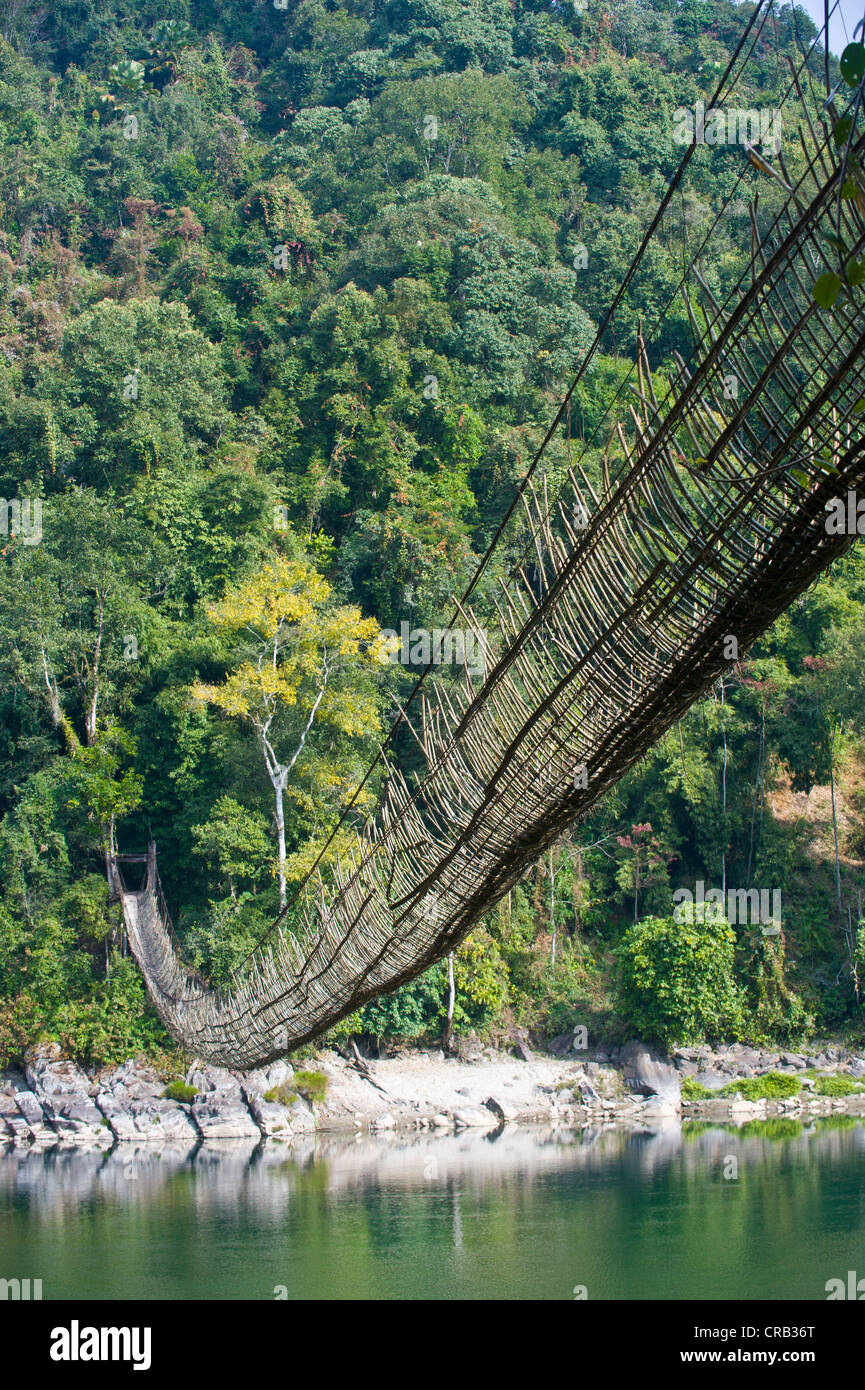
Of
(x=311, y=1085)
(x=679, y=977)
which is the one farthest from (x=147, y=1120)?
(x=679, y=977)

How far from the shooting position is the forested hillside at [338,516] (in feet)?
44.2

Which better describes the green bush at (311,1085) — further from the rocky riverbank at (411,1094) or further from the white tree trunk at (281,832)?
the white tree trunk at (281,832)

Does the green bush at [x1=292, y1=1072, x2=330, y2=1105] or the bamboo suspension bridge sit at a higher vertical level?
the bamboo suspension bridge

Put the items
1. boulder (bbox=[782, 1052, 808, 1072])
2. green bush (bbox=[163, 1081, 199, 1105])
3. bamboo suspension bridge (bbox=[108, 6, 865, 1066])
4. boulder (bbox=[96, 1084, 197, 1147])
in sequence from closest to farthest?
bamboo suspension bridge (bbox=[108, 6, 865, 1066]) → boulder (bbox=[96, 1084, 197, 1147]) → green bush (bbox=[163, 1081, 199, 1105]) → boulder (bbox=[782, 1052, 808, 1072])

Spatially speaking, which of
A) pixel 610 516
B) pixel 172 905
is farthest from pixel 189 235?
pixel 610 516

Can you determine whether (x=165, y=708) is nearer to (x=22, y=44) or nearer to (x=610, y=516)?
(x=610, y=516)

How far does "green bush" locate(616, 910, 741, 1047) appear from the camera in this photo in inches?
507

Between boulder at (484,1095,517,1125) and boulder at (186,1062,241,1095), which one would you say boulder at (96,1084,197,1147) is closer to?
boulder at (186,1062,241,1095)

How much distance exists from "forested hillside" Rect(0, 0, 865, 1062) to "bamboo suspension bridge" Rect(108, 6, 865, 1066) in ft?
26.5

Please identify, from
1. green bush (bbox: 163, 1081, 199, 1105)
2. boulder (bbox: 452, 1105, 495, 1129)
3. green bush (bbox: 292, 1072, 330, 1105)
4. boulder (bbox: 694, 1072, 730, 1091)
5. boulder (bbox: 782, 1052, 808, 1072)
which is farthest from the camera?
boulder (bbox: 782, 1052, 808, 1072)

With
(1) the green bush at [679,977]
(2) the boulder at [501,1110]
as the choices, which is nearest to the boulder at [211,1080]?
(2) the boulder at [501,1110]

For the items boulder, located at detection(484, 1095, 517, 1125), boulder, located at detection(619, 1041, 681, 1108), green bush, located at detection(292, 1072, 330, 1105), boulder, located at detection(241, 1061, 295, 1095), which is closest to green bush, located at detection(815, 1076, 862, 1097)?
boulder, located at detection(619, 1041, 681, 1108)

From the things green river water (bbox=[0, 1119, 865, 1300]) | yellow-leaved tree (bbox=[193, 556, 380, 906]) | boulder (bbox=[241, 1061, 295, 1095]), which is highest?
yellow-leaved tree (bbox=[193, 556, 380, 906])

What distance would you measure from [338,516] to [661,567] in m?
15.2
